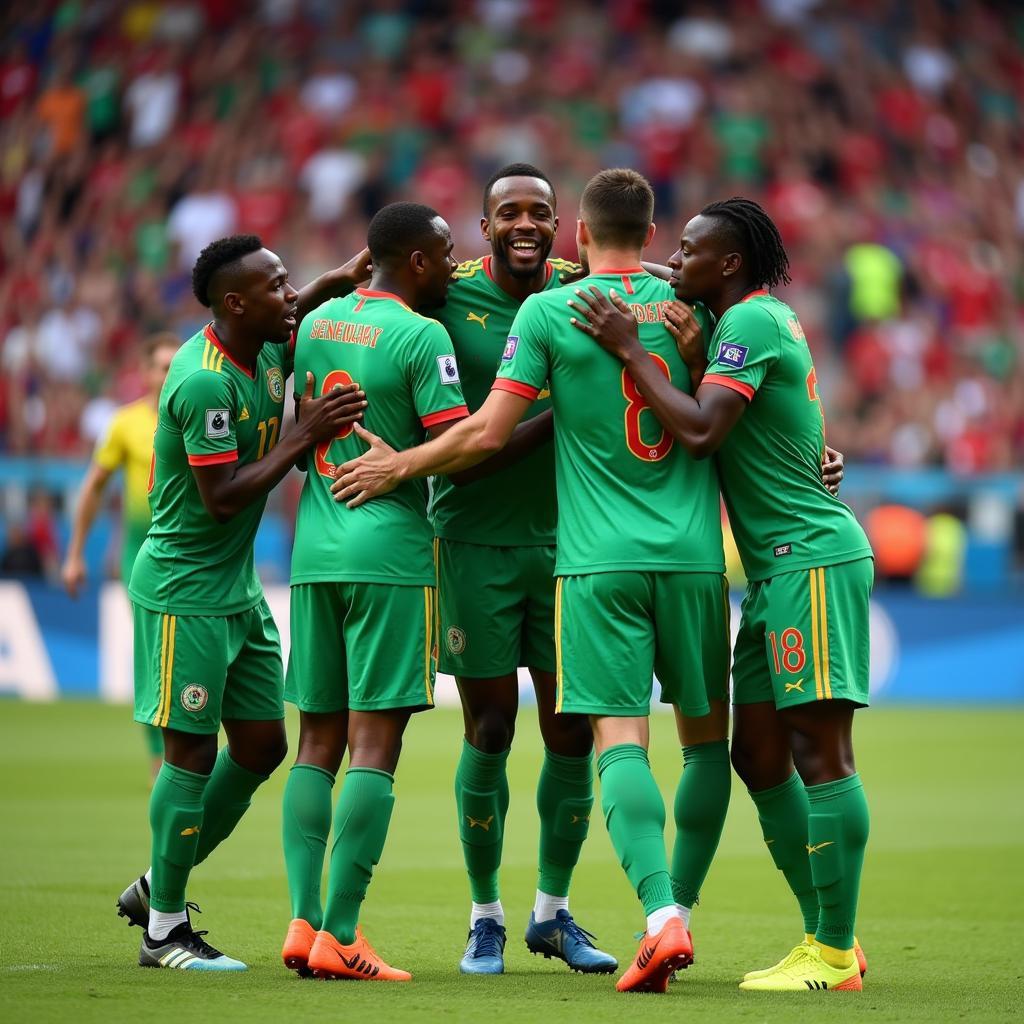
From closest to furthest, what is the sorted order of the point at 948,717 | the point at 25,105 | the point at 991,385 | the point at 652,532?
the point at 652,532
the point at 948,717
the point at 991,385
the point at 25,105

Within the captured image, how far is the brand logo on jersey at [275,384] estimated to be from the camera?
5719 millimetres

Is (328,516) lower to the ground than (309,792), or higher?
higher

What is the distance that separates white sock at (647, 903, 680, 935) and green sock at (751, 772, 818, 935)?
726mm

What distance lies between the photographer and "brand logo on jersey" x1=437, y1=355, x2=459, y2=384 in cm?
546

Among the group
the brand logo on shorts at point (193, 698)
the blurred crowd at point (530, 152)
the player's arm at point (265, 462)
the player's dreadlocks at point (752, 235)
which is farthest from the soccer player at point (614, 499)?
the blurred crowd at point (530, 152)

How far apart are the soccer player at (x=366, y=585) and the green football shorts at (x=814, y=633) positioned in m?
1.02

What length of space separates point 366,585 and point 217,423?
0.67 m

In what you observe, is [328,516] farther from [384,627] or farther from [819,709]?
[819,709]

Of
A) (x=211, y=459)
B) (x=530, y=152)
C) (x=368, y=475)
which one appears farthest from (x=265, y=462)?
(x=530, y=152)

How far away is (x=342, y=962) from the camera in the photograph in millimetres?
5152

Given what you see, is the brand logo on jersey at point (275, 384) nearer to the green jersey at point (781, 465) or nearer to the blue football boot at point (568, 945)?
the green jersey at point (781, 465)

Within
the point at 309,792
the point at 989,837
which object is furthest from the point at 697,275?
the point at 989,837

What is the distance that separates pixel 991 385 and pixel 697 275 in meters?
14.0

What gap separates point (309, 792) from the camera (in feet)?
17.6
